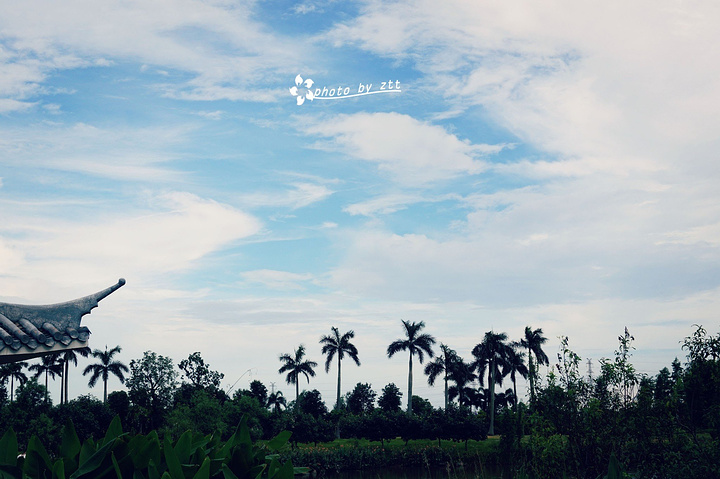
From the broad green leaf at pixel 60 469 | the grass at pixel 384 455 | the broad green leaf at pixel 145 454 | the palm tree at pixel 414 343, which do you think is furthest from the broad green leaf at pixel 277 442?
the palm tree at pixel 414 343

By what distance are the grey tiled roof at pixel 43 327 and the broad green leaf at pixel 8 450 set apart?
2.93 m

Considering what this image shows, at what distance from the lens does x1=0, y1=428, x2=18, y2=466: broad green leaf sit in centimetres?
380

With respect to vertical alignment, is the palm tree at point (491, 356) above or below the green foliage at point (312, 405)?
above

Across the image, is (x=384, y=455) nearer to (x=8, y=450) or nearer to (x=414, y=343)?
(x=414, y=343)

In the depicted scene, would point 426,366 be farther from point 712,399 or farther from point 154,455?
point 154,455

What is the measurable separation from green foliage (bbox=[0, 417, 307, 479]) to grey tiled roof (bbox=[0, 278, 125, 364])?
2789mm

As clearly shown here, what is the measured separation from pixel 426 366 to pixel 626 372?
50.7 metres

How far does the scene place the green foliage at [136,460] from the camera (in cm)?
355

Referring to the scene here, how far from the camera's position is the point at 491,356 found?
59719 mm

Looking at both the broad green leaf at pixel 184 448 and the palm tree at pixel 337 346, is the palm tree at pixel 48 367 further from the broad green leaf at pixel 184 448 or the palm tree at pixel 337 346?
the broad green leaf at pixel 184 448

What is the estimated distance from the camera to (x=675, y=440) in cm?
977

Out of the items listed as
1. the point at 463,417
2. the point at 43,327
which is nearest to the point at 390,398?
the point at 463,417

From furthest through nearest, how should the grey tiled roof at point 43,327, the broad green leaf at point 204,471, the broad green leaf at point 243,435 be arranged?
the grey tiled roof at point 43,327, the broad green leaf at point 243,435, the broad green leaf at point 204,471

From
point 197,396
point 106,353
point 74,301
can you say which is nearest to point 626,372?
point 74,301
